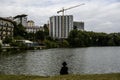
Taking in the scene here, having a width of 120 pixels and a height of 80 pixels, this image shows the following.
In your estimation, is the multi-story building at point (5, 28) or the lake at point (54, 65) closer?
the lake at point (54, 65)

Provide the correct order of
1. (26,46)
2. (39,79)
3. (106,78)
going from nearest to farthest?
1. (106,78)
2. (39,79)
3. (26,46)

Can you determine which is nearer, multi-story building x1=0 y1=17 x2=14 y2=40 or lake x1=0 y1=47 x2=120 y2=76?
lake x1=0 y1=47 x2=120 y2=76

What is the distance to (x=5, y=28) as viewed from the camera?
470ft

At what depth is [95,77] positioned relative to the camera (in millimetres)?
19391

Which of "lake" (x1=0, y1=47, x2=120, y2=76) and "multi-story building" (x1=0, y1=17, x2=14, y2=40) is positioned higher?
"multi-story building" (x1=0, y1=17, x2=14, y2=40)

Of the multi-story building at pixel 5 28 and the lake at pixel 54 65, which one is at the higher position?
the multi-story building at pixel 5 28

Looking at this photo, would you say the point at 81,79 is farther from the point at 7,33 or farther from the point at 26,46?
the point at 7,33

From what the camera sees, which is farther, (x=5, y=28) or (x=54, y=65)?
(x=5, y=28)

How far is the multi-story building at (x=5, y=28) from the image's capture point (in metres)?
138

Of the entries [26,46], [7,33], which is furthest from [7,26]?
[26,46]

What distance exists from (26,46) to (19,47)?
32.0ft

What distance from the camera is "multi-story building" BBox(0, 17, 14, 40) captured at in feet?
452

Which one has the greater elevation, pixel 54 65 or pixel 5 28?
pixel 5 28

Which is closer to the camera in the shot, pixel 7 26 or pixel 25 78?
pixel 25 78
